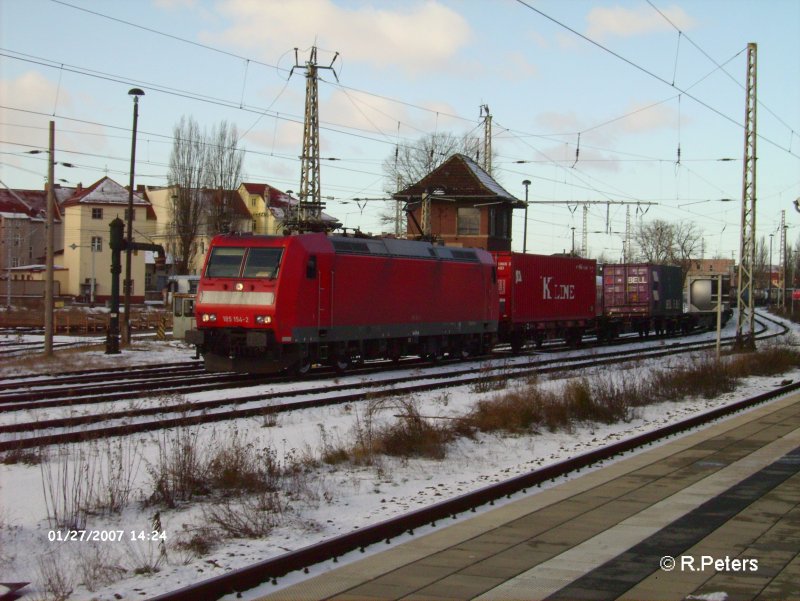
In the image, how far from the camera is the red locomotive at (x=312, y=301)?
63.2ft

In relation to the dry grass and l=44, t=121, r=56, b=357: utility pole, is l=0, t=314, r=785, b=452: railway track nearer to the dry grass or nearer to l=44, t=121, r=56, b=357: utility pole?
the dry grass

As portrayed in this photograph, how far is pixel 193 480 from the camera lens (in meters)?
8.85

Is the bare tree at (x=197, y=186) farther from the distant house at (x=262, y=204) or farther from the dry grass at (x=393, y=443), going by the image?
the dry grass at (x=393, y=443)

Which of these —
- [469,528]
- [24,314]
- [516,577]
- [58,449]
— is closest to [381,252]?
[58,449]

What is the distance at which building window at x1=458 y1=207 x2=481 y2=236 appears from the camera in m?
51.0

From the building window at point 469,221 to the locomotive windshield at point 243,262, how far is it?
105ft

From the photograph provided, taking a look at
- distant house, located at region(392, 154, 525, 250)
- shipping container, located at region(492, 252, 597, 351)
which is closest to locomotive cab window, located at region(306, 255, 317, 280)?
shipping container, located at region(492, 252, 597, 351)

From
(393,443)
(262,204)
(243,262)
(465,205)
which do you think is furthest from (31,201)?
(393,443)

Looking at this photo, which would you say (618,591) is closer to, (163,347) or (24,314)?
(163,347)

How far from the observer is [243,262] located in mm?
19719

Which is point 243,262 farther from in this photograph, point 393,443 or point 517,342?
point 517,342

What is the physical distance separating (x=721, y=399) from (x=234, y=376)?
35.2ft

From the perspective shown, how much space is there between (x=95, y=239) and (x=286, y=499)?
69.1m

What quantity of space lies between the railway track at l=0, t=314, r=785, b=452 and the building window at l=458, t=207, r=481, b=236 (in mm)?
29163
